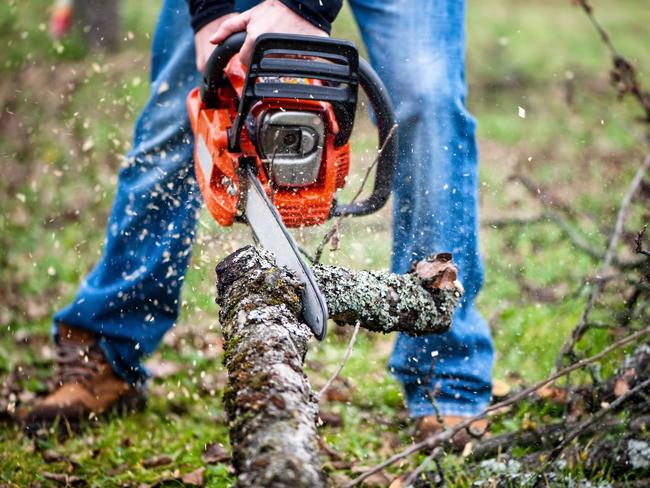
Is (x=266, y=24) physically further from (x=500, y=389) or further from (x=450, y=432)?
(x=500, y=389)

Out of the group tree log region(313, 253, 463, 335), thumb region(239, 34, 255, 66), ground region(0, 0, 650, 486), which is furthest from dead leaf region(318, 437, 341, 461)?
thumb region(239, 34, 255, 66)

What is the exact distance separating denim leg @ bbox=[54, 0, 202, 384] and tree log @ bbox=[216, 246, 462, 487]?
1.05 m

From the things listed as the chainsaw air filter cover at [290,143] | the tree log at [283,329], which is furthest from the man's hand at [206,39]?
the tree log at [283,329]

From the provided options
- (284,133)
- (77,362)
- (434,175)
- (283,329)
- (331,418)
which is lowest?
(331,418)

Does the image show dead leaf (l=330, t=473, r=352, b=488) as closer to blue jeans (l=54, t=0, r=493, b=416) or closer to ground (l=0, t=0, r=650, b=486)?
ground (l=0, t=0, r=650, b=486)

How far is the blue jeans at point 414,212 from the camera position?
7.77 feet

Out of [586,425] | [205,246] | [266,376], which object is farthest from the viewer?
[205,246]

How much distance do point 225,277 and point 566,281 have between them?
88.6 inches

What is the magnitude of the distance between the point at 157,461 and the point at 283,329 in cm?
104

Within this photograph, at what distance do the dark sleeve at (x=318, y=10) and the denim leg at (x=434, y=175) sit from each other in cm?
39

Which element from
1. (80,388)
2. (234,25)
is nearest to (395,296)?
(234,25)

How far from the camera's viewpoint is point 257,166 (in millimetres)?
2016

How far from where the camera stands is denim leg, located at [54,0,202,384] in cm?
274

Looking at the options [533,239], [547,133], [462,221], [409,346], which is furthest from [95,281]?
[547,133]
